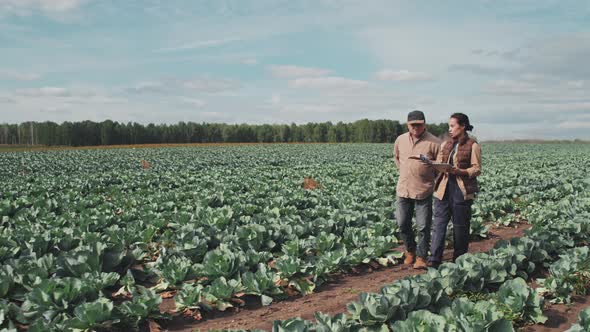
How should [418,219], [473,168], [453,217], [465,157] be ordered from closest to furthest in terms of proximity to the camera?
[473,168]
[465,157]
[453,217]
[418,219]

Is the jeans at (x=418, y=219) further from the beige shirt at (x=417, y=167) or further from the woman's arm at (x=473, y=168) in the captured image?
the woman's arm at (x=473, y=168)

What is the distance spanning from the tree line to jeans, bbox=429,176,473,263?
3440 inches

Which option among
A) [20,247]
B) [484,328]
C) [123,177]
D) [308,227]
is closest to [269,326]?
[484,328]

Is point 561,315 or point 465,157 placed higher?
point 465,157

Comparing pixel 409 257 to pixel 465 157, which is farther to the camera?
pixel 409 257

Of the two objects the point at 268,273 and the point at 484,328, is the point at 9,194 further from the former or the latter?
the point at 484,328

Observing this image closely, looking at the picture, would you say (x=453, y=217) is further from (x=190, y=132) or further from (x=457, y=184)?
(x=190, y=132)

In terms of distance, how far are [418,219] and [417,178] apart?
638 millimetres

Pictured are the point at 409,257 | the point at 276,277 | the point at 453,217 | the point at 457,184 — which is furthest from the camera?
the point at 409,257

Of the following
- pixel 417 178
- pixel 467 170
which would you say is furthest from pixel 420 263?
pixel 467 170

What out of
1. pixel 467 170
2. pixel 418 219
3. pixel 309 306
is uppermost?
pixel 467 170

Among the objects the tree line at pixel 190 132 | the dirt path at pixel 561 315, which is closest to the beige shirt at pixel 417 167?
the dirt path at pixel 561 315

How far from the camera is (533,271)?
676cm

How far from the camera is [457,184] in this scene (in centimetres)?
641
